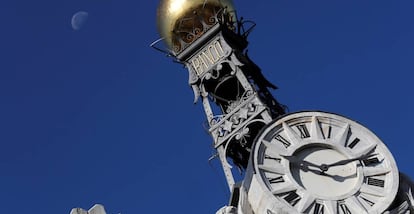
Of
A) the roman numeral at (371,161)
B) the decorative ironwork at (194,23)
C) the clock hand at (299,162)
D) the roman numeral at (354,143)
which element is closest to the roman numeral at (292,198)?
the clock hand at (299,162)

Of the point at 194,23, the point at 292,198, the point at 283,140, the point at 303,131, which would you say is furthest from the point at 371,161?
the point at 194,23

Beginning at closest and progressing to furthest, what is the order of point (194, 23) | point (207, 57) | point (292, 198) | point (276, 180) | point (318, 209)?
point (318, 209)
point (292, 198)
point (276, 180)
point (207, 57)
point (194, 23)

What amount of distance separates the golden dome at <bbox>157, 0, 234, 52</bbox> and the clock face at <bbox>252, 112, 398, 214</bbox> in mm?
6028

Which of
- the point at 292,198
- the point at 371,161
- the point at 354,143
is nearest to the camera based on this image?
the point at 292,198

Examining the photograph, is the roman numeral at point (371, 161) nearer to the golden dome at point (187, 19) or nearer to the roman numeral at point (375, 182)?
the roman numeral at point (375, 182)

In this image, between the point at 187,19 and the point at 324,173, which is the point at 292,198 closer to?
the point at 324,173

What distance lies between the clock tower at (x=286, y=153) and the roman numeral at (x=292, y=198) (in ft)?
0.08

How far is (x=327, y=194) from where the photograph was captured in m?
21.0

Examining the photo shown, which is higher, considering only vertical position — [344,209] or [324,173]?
[324,173]

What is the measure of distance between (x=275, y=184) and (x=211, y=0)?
8.53 meters

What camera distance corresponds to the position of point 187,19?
27.4m

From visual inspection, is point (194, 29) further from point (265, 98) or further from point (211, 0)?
point (265, 98)

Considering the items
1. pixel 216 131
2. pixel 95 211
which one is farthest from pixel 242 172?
pixel 95 211

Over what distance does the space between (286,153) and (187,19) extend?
24.3 ft
